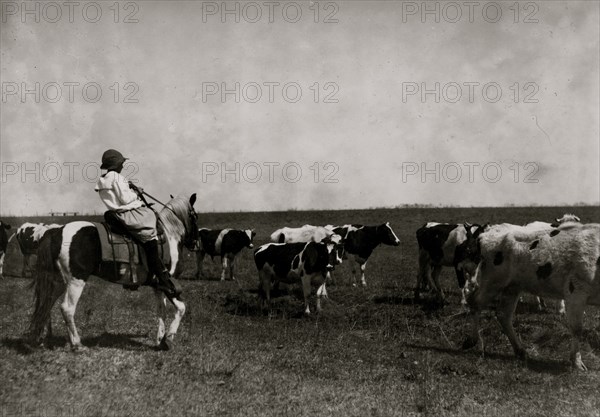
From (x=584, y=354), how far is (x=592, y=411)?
112 inches

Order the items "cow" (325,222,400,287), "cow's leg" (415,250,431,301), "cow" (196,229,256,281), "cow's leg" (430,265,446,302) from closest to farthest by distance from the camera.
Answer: "cow's leg" (430,265,446,302), "cow's leg" (415,250,431,301), "cow" (325,222,400,287), "cow" (196,229,256,281)

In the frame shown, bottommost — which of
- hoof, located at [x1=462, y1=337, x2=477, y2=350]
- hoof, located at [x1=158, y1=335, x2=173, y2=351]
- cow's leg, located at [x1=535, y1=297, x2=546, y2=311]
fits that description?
cow's leg, located at [x1=535, y1=297, x2=546, y2=311]

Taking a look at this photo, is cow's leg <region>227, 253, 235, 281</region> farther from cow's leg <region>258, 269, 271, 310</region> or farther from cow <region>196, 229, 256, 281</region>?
cow's leg <region>258, 269, 271, 310</region>

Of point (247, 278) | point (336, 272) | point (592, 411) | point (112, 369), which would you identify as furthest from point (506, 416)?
point (336, 272)

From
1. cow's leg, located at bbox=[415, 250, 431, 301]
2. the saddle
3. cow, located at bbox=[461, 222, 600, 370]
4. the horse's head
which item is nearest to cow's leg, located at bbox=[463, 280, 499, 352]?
cow, located at bbox=[461, 222, 600, 370]

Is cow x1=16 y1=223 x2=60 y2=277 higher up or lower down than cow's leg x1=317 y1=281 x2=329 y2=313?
higher up

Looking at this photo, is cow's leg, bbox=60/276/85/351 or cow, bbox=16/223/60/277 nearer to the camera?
cow's leg, bbox=60/276/85/351

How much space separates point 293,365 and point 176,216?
3.55 m

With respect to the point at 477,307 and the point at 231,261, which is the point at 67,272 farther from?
the point at 231,261

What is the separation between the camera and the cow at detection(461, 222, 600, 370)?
8570 millimetres

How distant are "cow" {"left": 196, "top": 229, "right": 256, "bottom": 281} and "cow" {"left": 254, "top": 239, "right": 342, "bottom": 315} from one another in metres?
6.15

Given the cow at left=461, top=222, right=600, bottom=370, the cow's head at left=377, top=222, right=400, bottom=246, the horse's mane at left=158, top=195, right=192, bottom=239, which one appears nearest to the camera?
the cow at left=461, top=222, right=600, bottom=370

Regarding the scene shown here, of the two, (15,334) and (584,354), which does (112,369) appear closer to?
(15,334)

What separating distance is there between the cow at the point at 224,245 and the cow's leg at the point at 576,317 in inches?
542
